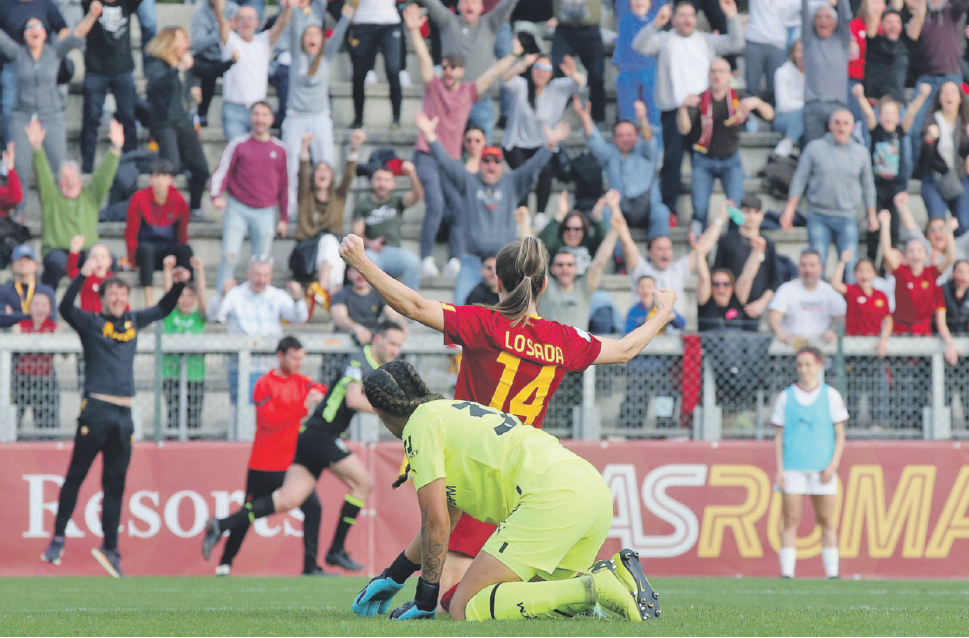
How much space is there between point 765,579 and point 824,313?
102 inches

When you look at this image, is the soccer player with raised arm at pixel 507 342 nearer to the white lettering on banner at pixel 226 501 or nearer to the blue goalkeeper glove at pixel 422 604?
the blue goalkeeper glove at pixel 422 604

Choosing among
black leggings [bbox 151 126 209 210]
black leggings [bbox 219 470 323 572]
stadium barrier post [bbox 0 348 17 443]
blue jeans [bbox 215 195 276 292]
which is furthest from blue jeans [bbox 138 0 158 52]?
black leggings [bbox 219 470 323 572]

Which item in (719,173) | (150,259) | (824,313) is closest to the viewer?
(824,313)

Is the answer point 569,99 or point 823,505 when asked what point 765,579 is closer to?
point 823,505

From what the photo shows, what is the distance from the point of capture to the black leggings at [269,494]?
1211cm

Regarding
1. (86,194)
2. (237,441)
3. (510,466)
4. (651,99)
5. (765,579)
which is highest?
(651,99)

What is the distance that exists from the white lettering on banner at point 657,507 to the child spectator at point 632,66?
476cm

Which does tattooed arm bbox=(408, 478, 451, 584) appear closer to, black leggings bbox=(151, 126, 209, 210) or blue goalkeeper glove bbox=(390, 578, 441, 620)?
blue goalkeeper glove bbox=(390, 578, 441, 620)

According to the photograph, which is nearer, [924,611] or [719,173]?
[924,611]

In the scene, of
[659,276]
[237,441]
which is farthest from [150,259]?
[659,276]

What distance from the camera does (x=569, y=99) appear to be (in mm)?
16719

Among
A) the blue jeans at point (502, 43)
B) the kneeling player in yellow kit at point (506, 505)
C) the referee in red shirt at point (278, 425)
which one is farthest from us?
the blue jeans at point (502, 43)

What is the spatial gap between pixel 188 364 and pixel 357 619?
6.22 metres

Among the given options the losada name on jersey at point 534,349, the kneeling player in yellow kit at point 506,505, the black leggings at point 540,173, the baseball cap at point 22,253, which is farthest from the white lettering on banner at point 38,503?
the losada name on jersey at point 534,349
